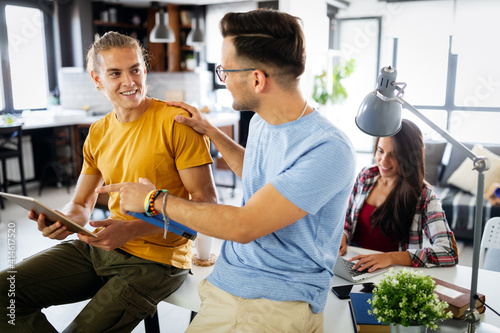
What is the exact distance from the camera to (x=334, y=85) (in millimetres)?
7988

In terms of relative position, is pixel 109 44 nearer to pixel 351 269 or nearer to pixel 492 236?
pixel 351 269

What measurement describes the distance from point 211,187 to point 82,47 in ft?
18.3

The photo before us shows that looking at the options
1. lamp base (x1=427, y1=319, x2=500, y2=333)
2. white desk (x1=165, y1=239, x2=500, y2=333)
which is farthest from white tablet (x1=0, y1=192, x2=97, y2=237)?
lamp base (x1=427, y1=319, x2=500, y2=333)

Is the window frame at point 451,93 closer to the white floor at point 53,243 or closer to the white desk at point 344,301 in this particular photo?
the white floor at point 53,243

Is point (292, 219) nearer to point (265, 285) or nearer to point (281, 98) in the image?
point (265, 285)

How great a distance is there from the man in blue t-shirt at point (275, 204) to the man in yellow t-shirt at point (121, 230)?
292 millimetres

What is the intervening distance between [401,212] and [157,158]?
3.45 feet

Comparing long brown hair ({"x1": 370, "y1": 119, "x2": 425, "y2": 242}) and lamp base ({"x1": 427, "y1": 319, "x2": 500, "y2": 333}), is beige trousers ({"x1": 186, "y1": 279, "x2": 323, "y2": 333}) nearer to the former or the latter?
lamp base ({"x1": 427, "y1": 319, "x2": 500, "y2": 333})

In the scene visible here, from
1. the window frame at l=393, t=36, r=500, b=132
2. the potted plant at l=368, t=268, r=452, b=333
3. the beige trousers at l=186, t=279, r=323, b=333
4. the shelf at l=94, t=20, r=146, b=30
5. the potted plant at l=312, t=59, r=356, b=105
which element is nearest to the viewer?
the potted plant at l=368, t=268, r=452, b=333

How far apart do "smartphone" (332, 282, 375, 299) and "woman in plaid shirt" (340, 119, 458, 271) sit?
18cm

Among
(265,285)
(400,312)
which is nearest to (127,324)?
(265,285)

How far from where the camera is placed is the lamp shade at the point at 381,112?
4.18 ft

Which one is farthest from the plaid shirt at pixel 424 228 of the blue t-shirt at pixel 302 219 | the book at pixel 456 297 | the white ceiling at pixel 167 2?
the white ceiling at pixel 167 2

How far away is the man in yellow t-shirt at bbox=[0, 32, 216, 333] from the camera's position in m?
1.49
